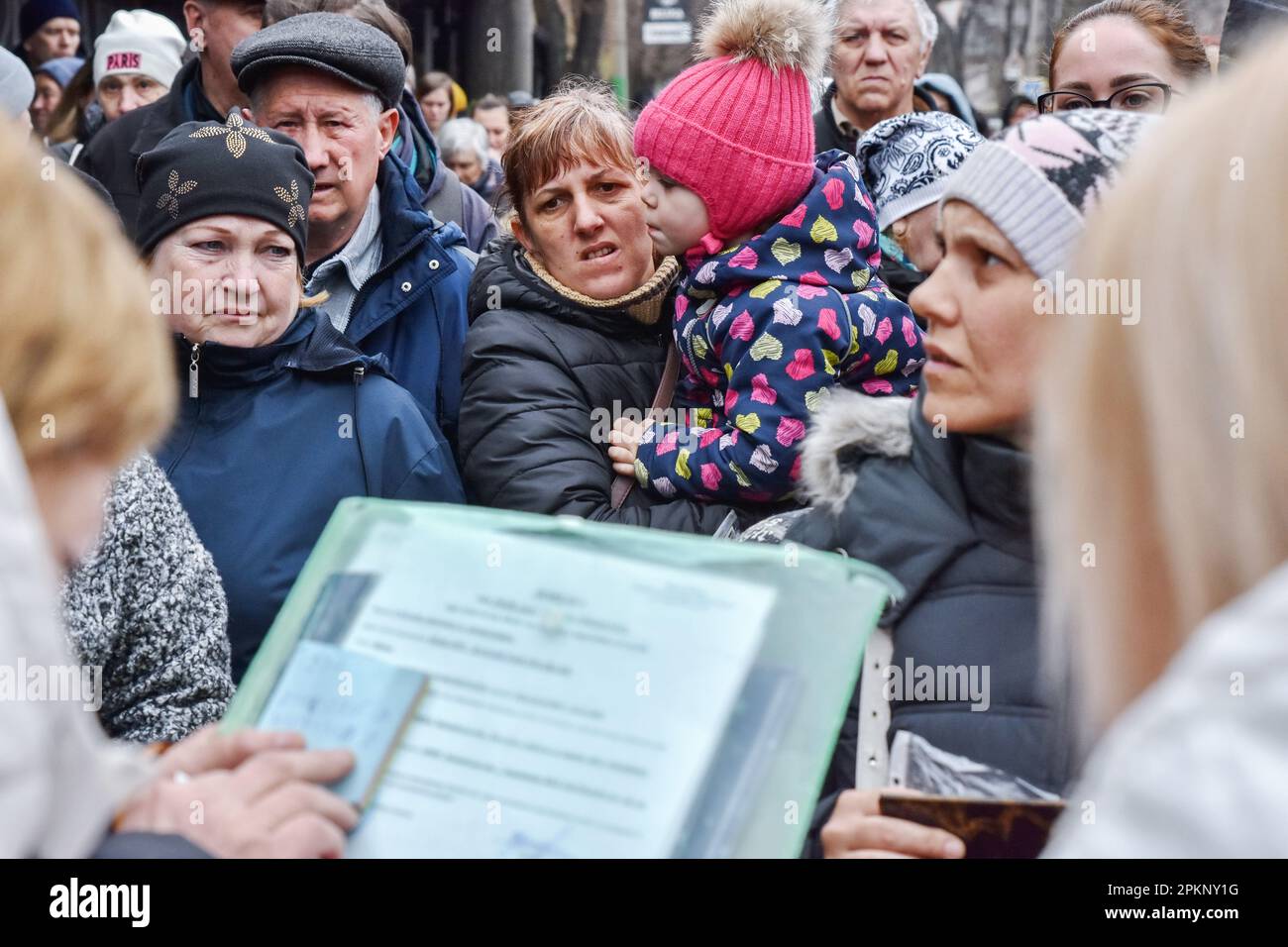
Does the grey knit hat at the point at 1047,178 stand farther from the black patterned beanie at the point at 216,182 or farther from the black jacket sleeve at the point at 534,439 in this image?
the black patterned beanie at the point at 216,182

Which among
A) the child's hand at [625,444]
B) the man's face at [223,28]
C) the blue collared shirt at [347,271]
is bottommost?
the child's hand at [625,444]

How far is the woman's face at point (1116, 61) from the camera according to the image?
3.54 metres

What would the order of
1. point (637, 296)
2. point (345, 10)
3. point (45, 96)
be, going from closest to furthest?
point (637, 296), point (345, 10), point (45, 96)

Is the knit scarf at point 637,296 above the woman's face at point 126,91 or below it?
below

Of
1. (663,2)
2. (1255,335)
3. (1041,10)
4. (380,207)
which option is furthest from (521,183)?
(1041,10)

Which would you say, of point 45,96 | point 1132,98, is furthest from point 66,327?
point 45,96

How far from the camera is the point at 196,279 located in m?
2.92

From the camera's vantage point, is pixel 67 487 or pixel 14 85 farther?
pixel 14 85

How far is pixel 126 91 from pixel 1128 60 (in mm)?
3798

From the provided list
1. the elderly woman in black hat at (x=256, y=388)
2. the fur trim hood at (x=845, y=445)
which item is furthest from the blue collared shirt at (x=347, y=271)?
the fur trim hood at (x=845, y=445)

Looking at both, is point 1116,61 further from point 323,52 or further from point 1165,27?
point 323,52

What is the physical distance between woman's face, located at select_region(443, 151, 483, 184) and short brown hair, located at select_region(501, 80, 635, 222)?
5.67 m

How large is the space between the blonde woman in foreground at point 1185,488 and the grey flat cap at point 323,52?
9.03ft

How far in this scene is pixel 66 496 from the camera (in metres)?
1.19
